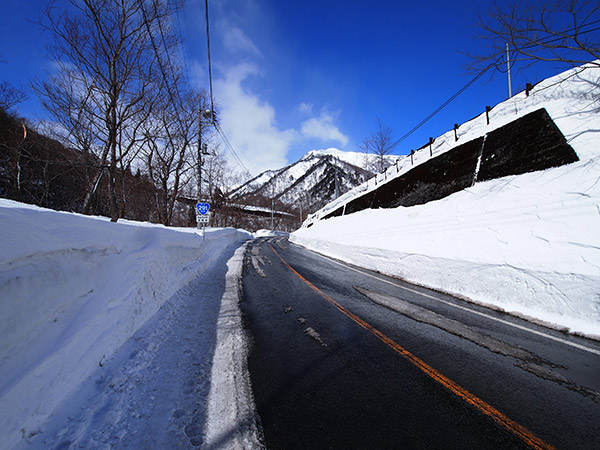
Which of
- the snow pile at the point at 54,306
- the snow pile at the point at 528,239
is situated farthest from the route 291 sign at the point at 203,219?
the snow pile at the point at 54,306

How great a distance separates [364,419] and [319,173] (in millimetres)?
167074

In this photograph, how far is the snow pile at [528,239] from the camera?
4.89 meters

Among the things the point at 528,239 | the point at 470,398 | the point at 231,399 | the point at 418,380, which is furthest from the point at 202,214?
the point at 528,239

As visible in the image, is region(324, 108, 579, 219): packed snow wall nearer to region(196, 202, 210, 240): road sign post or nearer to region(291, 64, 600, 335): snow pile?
region(291, 64, 600, 335): snow pile

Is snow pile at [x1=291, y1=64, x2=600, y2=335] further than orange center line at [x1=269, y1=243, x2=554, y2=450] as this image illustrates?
Yes

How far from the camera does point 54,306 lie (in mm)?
2301

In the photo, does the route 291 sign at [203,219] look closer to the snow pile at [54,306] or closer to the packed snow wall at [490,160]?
the snow pile at [54,306]

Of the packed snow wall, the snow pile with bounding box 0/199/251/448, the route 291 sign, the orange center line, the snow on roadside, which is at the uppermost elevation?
the packed snow wall

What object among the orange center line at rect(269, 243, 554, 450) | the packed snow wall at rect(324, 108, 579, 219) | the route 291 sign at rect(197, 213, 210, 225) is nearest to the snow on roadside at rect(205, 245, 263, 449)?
the orange center line at rect(269, 243, 554, 450)

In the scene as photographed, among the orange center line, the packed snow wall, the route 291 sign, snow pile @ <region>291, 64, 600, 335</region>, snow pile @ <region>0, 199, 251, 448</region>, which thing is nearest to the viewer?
snow pile @ <region>0, 199, 251, 448</region>

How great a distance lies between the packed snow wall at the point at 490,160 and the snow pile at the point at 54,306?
12.7m

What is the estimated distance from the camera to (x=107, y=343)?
120 inches

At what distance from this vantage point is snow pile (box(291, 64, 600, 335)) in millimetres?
4891

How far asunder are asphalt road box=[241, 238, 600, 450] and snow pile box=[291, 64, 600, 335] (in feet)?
3.08
